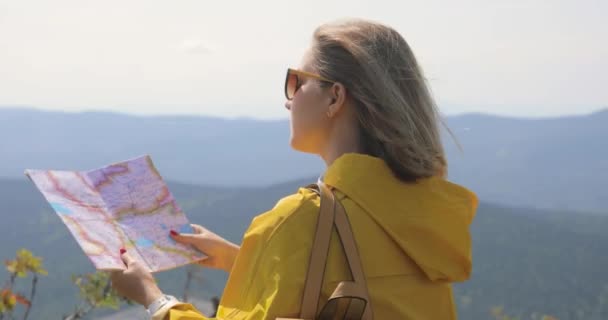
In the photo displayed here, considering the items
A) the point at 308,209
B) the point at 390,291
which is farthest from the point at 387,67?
the point at 390,291

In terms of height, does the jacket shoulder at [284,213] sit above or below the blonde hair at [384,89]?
below

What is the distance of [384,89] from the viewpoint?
1.69 metres

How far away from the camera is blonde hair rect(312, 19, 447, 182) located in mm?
1701

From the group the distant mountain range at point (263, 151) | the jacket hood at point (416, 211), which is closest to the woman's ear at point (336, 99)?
the jacket hood at point (416, 211)

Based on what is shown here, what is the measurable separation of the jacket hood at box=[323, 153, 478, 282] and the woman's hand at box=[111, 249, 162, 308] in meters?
0.47

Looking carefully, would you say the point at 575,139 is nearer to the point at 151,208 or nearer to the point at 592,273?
the point at 592,273

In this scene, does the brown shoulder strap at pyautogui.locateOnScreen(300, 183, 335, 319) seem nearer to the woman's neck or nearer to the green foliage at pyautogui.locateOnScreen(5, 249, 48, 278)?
the woman's neck

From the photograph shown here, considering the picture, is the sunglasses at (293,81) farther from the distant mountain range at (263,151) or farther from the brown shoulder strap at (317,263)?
the distant mountain range at (263,151)

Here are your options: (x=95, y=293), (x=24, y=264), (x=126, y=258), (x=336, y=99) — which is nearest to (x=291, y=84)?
(x=336, y=99)

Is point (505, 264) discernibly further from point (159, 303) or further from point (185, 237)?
point (159, 303)

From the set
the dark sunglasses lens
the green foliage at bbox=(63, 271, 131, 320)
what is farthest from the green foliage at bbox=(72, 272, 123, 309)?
the dark sunglasses lens

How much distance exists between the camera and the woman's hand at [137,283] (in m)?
1.77

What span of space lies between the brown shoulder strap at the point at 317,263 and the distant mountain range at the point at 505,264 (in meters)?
18.7

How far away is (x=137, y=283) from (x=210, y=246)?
335mm
